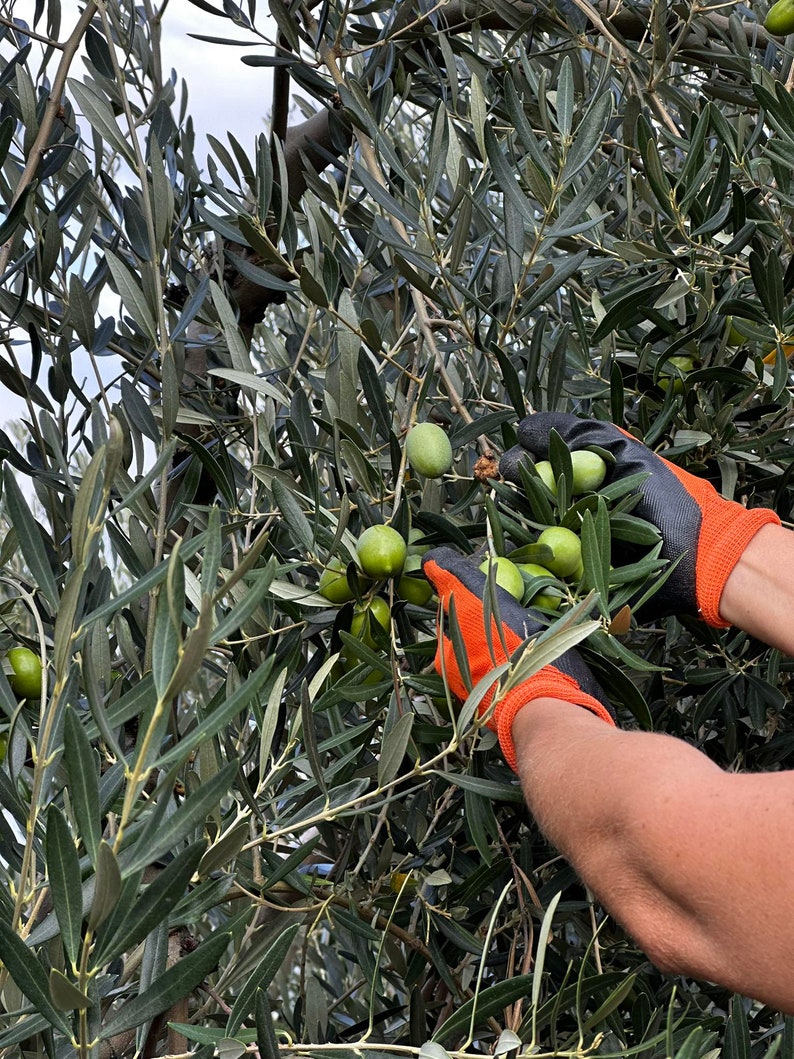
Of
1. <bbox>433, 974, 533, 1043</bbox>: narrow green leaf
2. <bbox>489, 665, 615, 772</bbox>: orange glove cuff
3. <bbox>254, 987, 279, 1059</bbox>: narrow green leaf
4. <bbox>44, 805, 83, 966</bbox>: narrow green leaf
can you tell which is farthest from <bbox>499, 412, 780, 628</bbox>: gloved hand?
<bbox>44, 805, 83, 966</bbox>: narrow green leaf

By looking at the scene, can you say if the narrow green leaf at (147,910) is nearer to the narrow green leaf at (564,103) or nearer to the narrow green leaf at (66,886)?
the narrow green leaf at (66,886)

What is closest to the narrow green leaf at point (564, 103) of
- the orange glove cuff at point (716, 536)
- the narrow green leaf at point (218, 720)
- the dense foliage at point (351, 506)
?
the dense foliage at point (351, 506)

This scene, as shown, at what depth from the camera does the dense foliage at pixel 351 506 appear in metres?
0.86

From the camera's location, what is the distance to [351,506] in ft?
4.37

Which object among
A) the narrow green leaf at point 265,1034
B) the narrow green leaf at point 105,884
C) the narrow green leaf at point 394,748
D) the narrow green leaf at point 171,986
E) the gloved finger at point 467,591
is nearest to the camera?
the narrow green leaf at point 105,884

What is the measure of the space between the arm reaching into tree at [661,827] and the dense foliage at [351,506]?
69mm

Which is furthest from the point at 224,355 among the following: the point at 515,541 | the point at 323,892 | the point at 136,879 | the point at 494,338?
the point at 136,879

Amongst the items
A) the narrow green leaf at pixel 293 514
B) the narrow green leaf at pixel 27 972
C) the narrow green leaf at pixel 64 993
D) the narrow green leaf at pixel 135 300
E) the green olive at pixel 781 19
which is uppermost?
the green olive at pixel 781 19

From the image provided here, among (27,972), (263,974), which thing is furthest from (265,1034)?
(27,972)

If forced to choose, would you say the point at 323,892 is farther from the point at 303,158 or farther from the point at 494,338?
the point at 303,158

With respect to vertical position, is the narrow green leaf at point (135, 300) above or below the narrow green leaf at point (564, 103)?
below

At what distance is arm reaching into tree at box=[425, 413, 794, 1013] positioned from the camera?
0.87 m

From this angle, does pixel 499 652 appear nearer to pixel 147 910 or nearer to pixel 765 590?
pixel 765 590

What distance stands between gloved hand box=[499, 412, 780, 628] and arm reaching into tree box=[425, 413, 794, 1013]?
0.17 metres
